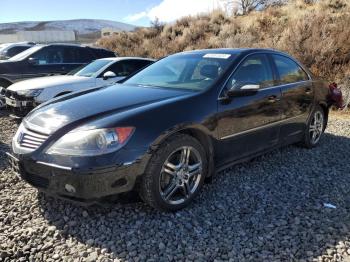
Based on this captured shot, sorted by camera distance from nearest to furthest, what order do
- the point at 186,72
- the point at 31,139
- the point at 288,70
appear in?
the point at 31,139, the point at 186,72, the point at 288,70

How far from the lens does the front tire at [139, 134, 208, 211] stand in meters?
3.41

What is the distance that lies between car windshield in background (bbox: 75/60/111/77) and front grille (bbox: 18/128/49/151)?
489 cm

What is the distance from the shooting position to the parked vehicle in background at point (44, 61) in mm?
9609

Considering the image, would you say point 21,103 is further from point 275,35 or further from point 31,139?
point 275,35

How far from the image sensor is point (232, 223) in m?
3.50

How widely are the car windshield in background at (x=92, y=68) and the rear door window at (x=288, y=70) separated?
4.55m

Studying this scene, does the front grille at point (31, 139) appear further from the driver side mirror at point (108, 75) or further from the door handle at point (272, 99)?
the driver side mirror at point (108, 75)

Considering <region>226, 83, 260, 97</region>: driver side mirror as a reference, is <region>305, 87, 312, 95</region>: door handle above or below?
below

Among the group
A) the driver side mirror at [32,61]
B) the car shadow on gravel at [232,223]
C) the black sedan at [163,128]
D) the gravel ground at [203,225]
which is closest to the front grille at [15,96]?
the driver side mirror at [32,61]

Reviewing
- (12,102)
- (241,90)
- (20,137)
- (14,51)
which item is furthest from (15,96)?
(14,51)

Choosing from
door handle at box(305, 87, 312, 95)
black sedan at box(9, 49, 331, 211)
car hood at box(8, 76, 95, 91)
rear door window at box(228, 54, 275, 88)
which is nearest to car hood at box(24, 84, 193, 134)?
black sedan at box(9, 49, 331, 211)

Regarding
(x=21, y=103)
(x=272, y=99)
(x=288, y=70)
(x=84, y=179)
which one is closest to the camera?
(x=84, y=179)

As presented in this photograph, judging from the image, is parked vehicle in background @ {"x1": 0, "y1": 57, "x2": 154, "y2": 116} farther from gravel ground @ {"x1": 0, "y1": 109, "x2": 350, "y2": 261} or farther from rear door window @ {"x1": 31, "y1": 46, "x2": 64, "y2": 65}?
gravel ground @ {"x1": 0, "y1": 109, "x2": 350, "y2": 261}

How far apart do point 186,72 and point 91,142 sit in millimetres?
1822
